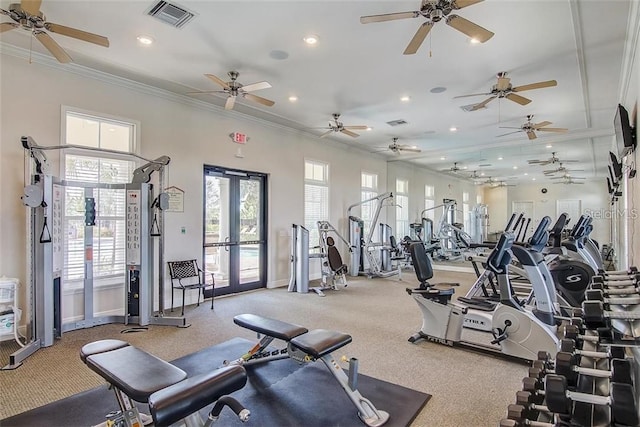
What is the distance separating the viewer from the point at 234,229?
626 centimetres

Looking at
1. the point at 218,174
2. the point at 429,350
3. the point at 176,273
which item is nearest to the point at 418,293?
the point at 429,350

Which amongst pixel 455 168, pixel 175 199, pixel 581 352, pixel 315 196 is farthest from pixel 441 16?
pixel 455 168

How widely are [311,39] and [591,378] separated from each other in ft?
11.9

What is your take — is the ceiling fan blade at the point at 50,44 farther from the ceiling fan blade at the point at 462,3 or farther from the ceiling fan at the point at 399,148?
the ceiling fan at the point at 399,148

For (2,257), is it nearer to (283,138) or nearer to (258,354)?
(258,354)

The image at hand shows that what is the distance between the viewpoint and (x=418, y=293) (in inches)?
151

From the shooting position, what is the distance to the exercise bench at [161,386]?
1.57 meters

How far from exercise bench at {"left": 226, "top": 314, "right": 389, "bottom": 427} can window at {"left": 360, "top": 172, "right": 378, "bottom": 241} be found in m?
6.31

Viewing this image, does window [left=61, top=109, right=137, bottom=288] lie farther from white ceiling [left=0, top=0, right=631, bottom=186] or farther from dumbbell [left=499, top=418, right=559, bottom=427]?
dumbbell [left=499, top=418, right=559, bottom=427]

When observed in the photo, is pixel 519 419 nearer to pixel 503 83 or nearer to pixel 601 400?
pixel 601 400

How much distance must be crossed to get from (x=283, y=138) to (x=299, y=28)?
12.0 ft

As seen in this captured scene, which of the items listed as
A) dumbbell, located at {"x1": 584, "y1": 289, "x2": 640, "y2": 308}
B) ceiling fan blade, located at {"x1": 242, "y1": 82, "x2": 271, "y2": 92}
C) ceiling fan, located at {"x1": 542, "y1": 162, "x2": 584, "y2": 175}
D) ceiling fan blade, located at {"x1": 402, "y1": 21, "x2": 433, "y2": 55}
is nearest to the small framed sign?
ceiling fan blade, located at {"x1": 242, "y1": 82, "x2": 271, "y2": 92}

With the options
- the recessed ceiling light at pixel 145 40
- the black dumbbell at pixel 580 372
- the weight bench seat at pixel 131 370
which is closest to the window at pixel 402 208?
the recessed ceiling light at pixel 145 40

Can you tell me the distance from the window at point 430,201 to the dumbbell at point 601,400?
27.4ft
